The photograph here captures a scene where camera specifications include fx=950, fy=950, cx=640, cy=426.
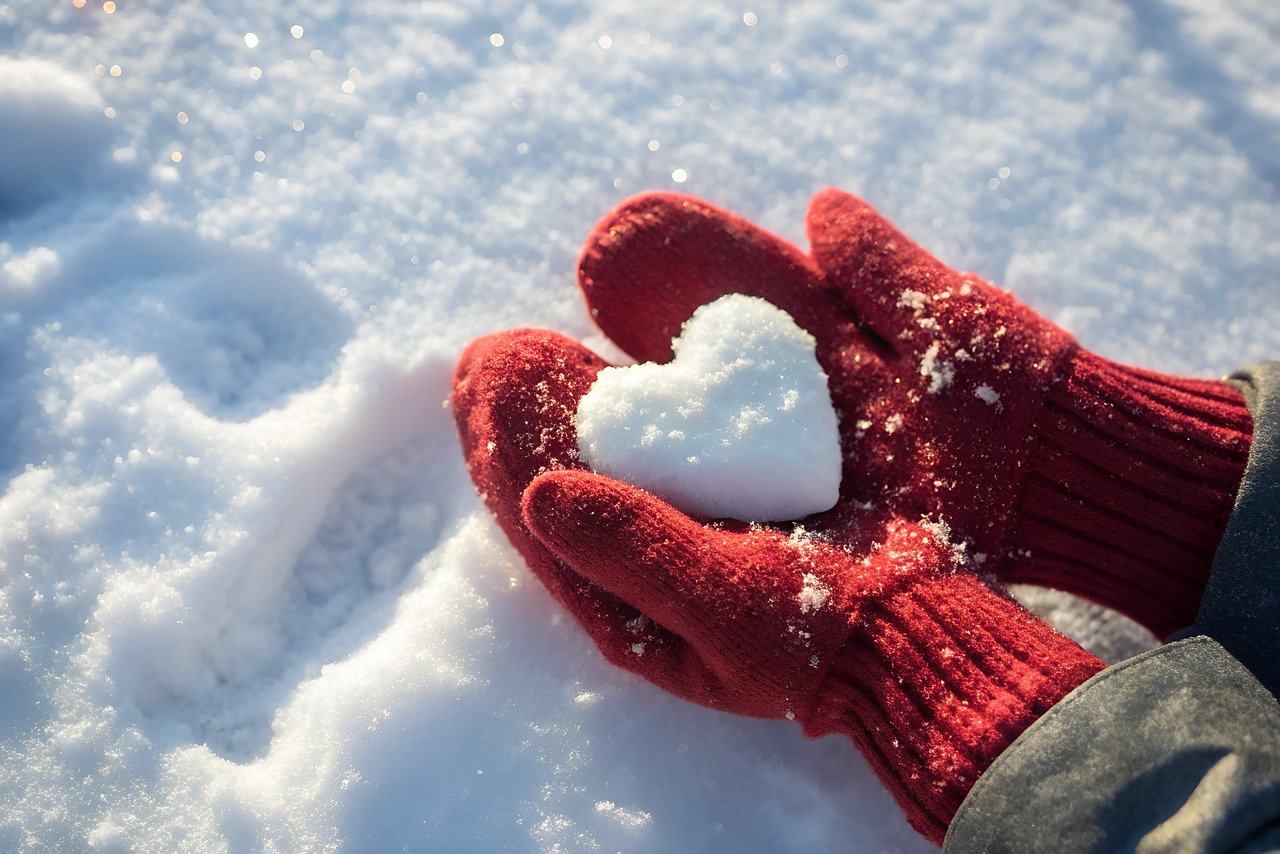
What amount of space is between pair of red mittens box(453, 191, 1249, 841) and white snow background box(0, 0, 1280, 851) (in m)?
0.14

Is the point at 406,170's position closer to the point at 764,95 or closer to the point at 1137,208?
the point at 764,95

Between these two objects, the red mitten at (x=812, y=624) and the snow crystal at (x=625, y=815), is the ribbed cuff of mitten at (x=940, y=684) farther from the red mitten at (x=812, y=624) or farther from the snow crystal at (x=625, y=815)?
the snow crystal at (x=625, y=815)

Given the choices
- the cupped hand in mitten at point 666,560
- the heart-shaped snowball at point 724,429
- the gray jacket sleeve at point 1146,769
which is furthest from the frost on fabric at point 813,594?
the gray jacket sleeve at point 1146,769

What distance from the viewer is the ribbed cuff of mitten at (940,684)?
893 millimetres

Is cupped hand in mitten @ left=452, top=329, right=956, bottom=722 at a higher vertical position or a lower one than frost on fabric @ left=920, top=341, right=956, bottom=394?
lower

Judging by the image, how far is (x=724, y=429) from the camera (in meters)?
1.04

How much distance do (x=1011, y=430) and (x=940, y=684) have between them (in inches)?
11.9

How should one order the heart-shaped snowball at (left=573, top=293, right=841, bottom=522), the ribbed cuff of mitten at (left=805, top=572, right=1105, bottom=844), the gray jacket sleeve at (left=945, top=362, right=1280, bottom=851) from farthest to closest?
the heart-shaped snowball at (left=573, top=293, right=841, bottom=522) < the ribbed cuff of mitten at (left=805, top=572, right=1105, bottom=844) < the gray jacket sleeve at (left=945, top=362, right=1280, bottom=851)

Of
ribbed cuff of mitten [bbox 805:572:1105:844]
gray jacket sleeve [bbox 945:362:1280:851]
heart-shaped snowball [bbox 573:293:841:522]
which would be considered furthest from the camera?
heart-shaped snowball [bbox 573:293:841:522]

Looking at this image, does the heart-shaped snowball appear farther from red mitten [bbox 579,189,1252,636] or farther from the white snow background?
the white snow background

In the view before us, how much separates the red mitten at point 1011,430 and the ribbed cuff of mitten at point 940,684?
12 cm

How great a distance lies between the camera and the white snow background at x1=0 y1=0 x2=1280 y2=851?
1.05 m

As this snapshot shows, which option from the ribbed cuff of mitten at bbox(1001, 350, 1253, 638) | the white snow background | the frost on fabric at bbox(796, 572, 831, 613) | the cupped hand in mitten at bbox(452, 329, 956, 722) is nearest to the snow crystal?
the white snow background

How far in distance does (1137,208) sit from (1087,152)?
11 cm
